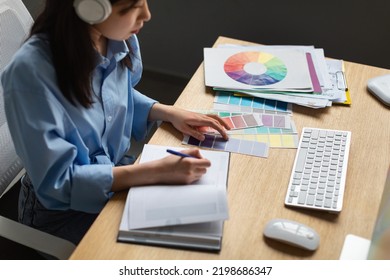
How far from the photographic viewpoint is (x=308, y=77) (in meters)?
1.38

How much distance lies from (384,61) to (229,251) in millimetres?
1526

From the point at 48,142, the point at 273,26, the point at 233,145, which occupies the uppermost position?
the point at 48,142

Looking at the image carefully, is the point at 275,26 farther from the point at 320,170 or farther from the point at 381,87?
the point at 320,170

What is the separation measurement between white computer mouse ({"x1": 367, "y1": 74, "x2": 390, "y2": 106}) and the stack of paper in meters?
0.07

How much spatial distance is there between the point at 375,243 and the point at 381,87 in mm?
633

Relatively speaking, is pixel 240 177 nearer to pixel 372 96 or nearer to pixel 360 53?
pixel 372 96

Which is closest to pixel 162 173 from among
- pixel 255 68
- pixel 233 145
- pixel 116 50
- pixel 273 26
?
pixel 233 145

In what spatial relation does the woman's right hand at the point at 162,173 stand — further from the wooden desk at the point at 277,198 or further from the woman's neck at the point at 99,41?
the woman's neck at the point at 99,41

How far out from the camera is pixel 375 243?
2.79 ft

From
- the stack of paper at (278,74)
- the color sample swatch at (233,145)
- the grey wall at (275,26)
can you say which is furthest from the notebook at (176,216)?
the grey wall at (275,26)

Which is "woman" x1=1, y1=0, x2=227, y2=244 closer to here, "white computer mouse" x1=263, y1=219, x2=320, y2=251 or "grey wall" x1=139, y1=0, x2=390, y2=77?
"white computer mouse" x1=263, y1=219, x2=320, y2=251

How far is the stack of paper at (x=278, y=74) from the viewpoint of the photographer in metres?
1.32

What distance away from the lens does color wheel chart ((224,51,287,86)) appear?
1.36 m
